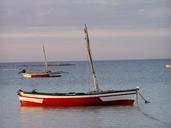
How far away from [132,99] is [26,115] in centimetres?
847

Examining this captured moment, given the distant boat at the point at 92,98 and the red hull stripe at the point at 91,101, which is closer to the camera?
the distant boat at the point at 92,98

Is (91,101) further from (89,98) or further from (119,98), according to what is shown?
(119,98)

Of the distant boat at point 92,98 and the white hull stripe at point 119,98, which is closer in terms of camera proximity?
the distant boat at point 92,98

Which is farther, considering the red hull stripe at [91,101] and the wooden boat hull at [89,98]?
the red hull stripe at [91,101]

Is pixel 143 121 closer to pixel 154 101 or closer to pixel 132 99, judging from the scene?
pixel 132 99

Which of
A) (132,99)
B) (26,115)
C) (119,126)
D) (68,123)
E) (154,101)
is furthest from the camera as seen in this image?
(154,101)

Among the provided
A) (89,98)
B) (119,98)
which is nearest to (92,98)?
(89,98)

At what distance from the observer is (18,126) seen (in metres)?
31.1

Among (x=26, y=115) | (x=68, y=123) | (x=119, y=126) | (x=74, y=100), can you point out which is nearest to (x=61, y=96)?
(x=74, y=100)

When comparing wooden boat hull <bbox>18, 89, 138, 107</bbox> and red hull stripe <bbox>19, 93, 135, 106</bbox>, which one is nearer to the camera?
wooden boat hull <bbox>18, 89, 138, 107</bbox>

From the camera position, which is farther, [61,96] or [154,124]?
[61,96]

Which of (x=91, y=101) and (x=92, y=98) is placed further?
(x=91, y=101)

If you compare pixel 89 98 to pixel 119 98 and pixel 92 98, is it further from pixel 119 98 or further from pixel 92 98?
pixel 119 98

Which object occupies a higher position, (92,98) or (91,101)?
(92,98)
